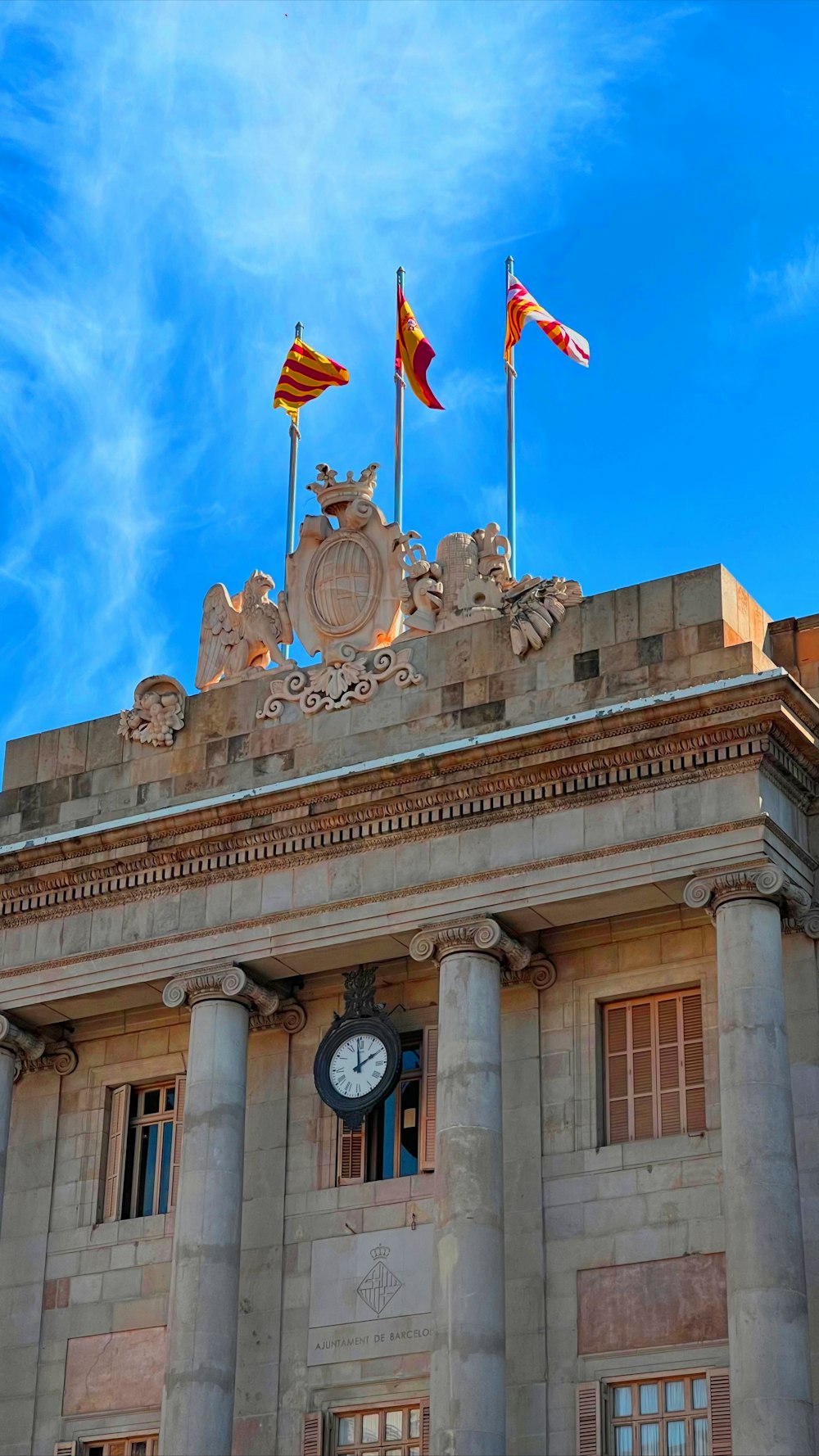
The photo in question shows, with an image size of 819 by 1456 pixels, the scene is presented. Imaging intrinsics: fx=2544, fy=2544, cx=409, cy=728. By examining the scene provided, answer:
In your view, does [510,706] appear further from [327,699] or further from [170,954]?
[170,954]

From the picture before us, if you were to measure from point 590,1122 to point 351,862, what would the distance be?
4608mm

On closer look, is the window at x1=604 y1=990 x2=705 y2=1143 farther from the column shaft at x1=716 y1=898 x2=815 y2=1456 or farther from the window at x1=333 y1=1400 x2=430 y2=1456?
the window at x1=333 y1=1400 x2=430 y2=1456

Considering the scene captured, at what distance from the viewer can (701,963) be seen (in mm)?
31062

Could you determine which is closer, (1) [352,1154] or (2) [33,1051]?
(1) [352,1154]

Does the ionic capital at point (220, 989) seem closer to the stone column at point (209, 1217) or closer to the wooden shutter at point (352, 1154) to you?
the stone column at point (209, 1217)

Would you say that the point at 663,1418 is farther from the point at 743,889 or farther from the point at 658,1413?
the point at 743,889

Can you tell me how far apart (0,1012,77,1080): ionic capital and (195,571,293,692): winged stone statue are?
5.30m

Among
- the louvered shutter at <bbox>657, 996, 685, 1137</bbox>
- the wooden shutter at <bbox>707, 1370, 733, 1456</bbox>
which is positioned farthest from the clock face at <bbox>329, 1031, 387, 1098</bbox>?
the wooden shutter at <bbox>707, 1370, 733, 1456</bbox>

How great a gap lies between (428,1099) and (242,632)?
7446 millimetres

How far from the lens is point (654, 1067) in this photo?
1223 inches

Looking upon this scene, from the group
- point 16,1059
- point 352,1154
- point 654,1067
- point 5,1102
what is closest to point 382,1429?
point 352,1154

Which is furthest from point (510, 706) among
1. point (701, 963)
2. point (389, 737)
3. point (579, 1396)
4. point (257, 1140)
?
point (579, 1396)

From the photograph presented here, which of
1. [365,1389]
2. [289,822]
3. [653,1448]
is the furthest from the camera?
[289,822]

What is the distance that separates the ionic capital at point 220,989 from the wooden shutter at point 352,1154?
1.93 meters
